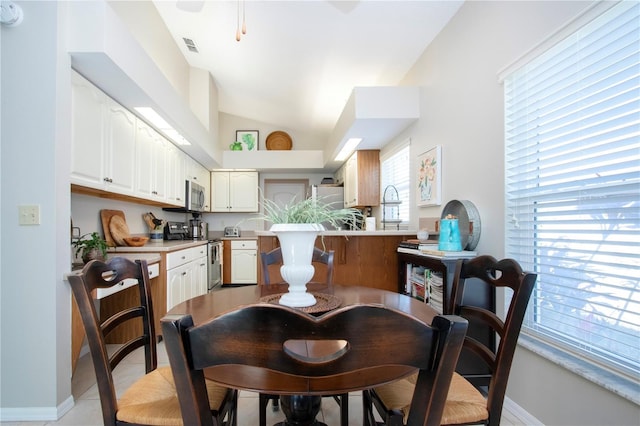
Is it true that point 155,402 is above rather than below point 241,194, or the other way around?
below

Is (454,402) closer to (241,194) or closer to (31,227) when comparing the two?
(31,227)

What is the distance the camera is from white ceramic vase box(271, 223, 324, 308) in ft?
3.74

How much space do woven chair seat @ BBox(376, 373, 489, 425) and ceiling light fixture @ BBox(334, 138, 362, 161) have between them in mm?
3035

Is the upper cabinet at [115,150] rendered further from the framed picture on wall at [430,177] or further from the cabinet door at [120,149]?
the framed picture on wall at [430,177]

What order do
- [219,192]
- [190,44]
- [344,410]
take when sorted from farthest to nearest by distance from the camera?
1. [219,192]
2. [190,44]
3. [344,410]

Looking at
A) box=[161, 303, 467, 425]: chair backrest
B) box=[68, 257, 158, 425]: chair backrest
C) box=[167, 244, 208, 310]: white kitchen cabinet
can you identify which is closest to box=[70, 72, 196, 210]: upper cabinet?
box=[167, 244, 208, 310]: white kitchen cabinet

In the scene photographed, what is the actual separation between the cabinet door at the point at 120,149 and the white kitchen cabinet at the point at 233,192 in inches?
108

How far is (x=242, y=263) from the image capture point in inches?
207

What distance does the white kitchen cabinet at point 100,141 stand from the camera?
2016 millimetres

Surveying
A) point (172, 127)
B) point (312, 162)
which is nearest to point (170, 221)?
point (172, 127)

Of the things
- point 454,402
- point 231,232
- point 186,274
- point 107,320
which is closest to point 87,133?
point 107,320

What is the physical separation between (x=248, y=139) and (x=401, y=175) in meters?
3.32

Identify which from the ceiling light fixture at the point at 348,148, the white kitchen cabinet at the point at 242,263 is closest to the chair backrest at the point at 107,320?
the ceiling light fixture at the point at 348,148

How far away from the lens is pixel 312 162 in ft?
18.0
